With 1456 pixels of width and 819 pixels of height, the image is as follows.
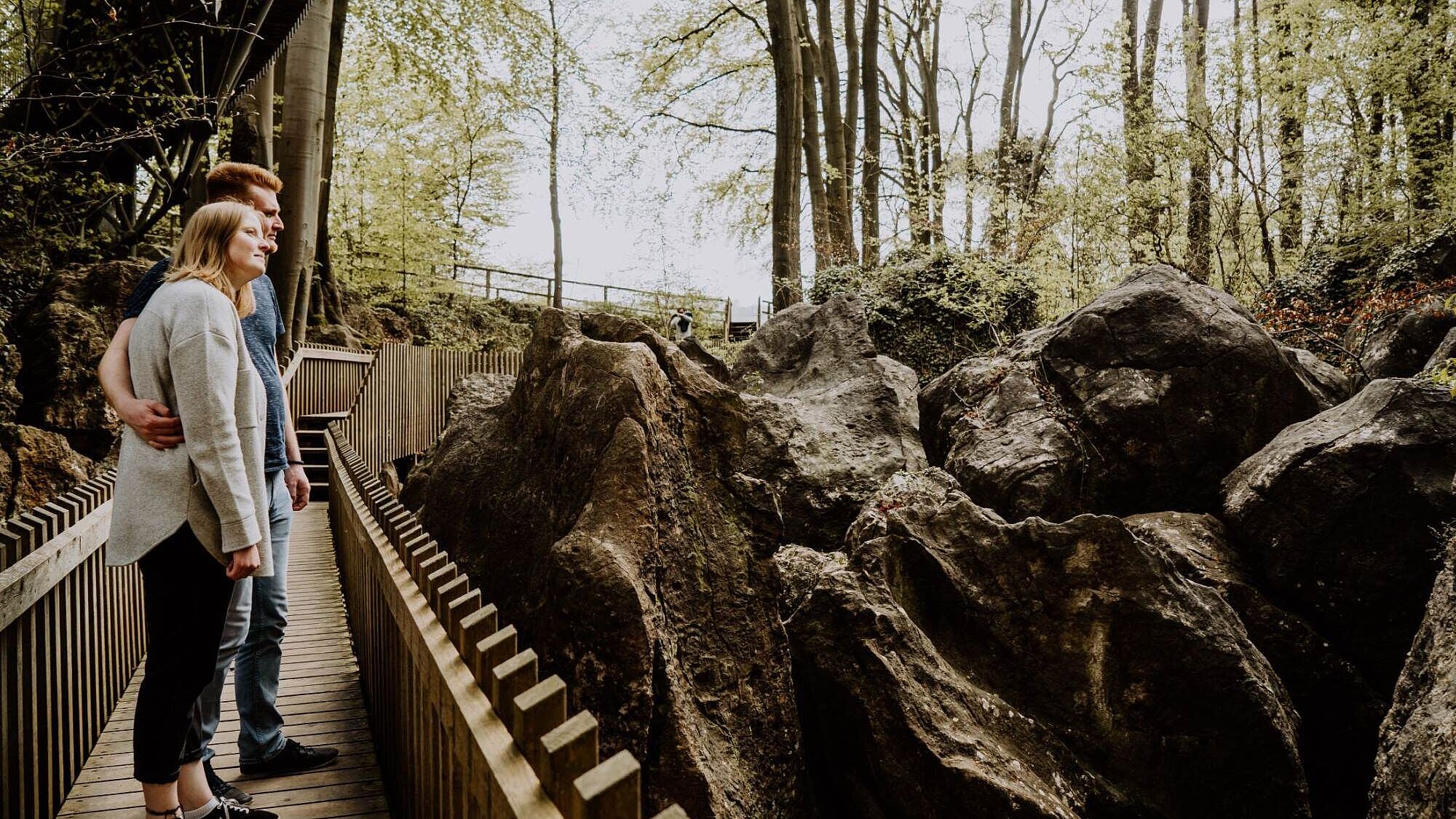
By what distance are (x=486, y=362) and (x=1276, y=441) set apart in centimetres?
1370

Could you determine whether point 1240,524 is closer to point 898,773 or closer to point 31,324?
point 898,773

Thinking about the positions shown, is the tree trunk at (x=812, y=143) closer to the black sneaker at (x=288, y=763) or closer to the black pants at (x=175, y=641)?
the black sneaker at (x=288, y=763)

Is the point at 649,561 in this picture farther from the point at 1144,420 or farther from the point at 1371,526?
the point at 1144,420

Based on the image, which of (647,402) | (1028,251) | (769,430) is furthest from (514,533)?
(1028,251)

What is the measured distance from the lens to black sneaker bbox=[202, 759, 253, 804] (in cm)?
279

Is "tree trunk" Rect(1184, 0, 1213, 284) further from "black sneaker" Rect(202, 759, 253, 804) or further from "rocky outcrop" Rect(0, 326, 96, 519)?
"rocky outcrop" Rect(0, 326, 96, 519)

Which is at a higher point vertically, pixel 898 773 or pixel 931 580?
pixel 931 580

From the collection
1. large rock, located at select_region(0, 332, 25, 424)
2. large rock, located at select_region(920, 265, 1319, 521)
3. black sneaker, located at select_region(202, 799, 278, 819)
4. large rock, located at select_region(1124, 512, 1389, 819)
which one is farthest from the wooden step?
large rock, located at select_region(1124, 512, 1389, 819)

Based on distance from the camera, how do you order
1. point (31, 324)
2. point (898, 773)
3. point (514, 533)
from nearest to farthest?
→ point (898, 773)
point (514, 533)
point (31, 324)

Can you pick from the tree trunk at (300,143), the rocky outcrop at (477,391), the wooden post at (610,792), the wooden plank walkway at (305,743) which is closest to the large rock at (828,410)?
the rocky outcrop at (477,391)

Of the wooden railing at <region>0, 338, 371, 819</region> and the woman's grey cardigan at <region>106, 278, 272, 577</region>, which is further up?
the woman's grey cardigan at <region>106, 278, 272, 577</region>

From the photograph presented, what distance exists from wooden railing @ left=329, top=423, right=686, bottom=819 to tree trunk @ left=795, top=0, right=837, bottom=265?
1378 cm

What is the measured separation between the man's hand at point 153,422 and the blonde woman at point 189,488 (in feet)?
0.07

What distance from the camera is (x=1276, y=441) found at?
668 centimetres
